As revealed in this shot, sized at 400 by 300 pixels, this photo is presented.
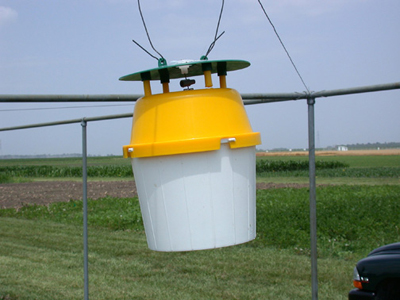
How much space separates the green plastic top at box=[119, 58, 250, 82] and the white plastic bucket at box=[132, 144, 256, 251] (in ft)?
0.88

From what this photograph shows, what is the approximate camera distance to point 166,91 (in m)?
1.63

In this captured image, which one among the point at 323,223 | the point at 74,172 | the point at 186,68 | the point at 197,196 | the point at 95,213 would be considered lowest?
the point at 74,172

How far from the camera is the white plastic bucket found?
152cm

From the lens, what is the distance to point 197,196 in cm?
152

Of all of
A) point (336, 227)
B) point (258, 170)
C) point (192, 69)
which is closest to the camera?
point (192, 69)

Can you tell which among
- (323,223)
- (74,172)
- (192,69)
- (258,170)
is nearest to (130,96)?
(192,69)

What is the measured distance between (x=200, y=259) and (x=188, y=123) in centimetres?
468

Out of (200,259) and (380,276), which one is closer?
(380,276)

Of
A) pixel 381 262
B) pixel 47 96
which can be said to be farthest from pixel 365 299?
pixel 47 96

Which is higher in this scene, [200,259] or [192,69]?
[192,69]

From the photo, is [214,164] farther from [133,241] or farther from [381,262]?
[133,241]

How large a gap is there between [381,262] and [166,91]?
229cm

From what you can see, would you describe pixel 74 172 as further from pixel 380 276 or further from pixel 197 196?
pixel 197 196

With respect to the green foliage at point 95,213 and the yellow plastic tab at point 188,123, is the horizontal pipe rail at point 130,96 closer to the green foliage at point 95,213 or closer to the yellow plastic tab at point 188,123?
the yellow plastic tab at point 188,123
